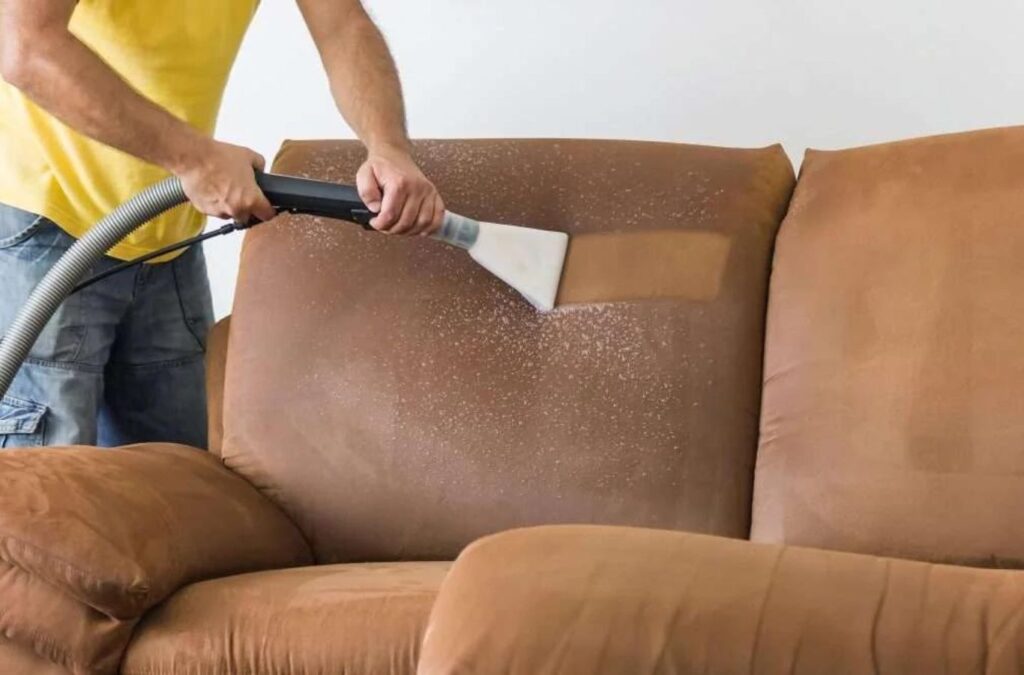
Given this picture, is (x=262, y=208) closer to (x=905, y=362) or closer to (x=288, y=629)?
(x=288, y=629)

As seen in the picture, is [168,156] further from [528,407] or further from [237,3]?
[528,407]

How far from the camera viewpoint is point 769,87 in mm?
2172

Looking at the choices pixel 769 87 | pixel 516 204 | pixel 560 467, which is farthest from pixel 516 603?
pixel 769 87

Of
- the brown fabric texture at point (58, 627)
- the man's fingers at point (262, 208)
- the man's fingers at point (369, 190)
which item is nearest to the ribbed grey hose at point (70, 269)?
the man's fingers at point (262, 208)

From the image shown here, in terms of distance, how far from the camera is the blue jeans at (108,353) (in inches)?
72.4

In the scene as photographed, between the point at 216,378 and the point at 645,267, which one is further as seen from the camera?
the point at 216,378

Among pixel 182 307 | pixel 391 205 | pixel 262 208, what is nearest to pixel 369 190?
pixel 391 205

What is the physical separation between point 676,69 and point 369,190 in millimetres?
755

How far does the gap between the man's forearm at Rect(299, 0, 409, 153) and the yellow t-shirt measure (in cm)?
16

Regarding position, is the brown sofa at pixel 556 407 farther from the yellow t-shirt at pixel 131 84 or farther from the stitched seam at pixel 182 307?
the yellow t-shirt at pixel 131 84

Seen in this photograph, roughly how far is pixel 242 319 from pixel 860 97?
1074 millimetres

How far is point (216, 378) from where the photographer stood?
2.03 meters

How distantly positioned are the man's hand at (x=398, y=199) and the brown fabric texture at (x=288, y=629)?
48 centimetres

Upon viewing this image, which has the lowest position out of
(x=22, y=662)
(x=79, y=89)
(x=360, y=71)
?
(x=22, y=662)
